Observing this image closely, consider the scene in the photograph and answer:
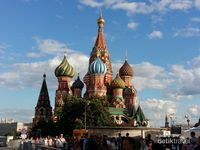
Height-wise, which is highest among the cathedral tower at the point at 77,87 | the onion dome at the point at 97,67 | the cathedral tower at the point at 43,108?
the onion dome at the point at 97,67

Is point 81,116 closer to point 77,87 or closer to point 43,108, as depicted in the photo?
point 77,87

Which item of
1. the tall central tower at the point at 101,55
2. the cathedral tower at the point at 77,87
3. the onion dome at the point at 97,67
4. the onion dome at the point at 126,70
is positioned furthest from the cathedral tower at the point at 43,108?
the onion dome at the point at 126,70

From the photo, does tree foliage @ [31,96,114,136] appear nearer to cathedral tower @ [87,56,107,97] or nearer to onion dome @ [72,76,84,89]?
cathedral tower @ [87,56,107,97]

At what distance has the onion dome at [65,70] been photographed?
92050mm

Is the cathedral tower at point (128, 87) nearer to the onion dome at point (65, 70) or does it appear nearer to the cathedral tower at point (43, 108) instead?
the onion dome at point (65, 70)

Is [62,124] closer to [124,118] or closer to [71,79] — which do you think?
[124,118]

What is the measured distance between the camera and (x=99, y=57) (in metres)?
91.2

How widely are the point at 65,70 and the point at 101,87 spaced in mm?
10876

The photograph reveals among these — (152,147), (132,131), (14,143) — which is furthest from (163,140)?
(132,131)

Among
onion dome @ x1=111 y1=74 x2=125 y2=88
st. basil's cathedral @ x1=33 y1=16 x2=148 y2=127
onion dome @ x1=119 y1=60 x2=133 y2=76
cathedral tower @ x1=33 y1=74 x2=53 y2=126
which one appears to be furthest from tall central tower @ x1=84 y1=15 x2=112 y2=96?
cathedral tower @ x1=33 y1=74 x2=53 y2=126

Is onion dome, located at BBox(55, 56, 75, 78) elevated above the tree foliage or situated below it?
above

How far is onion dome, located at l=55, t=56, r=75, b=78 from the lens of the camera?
92050mm

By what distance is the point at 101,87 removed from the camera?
85375mm

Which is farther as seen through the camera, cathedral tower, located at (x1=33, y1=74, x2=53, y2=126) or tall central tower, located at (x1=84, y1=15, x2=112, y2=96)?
cathedral tower, located at (x1=33, y1=74, x2=53, y2=126)
